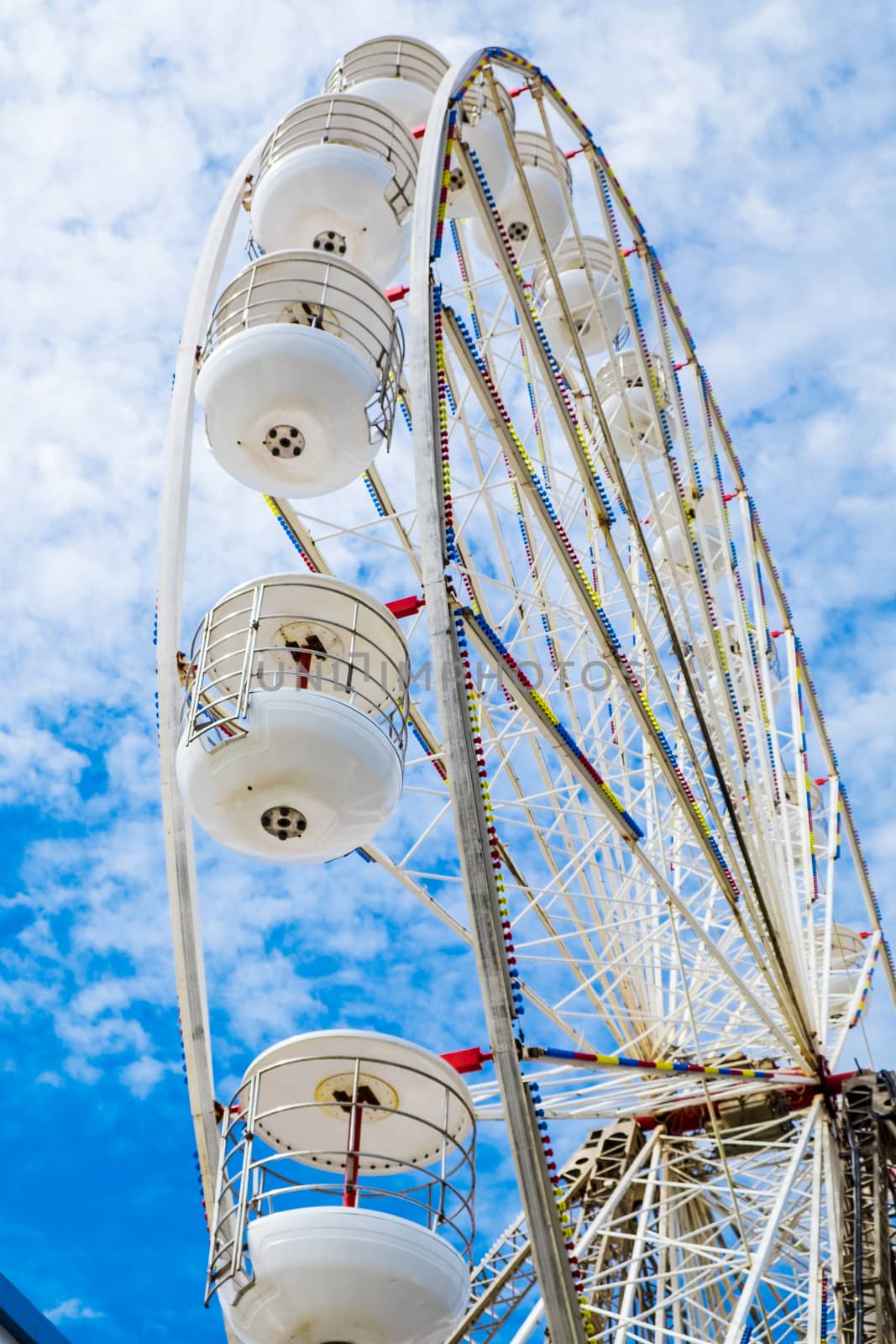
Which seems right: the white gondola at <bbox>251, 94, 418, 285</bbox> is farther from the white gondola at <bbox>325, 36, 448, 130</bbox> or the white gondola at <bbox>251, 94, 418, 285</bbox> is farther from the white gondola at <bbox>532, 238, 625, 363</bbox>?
the white gondola at <bbox>532, 238, 625, 363</bbox>

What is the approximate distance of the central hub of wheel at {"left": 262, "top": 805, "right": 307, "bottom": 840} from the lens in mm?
8984

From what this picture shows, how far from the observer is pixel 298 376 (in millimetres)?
10484

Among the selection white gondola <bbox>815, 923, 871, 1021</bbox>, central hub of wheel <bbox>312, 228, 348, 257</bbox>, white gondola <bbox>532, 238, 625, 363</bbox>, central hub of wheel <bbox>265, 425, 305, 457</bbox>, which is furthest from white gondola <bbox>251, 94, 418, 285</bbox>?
white gondola <bbox>815, 923, 871, 1021</bbox>

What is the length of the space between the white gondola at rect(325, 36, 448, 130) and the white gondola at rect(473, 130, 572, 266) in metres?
1.34

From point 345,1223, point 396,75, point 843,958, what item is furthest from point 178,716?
point 843,958

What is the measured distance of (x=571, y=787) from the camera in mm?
13547

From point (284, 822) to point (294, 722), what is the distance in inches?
25.9

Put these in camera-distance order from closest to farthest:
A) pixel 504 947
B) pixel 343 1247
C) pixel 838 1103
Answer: pixel 343 1247
pixel 504 947
pixel 838 1103

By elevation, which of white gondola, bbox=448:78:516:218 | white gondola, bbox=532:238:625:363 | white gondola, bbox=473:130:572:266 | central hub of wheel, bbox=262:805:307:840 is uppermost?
white gondola, bbox=532:238:625:363

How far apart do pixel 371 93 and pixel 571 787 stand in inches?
304

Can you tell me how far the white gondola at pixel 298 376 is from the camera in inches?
415

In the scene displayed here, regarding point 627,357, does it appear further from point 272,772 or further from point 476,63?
point 272,772

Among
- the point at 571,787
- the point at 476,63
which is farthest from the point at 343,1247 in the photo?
the point at 476,63

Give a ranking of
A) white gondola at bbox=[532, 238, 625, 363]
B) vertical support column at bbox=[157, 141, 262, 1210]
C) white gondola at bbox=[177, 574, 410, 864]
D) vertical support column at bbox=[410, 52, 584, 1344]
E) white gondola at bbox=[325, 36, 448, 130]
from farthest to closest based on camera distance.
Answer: white gondola at bbox=[532, 238, 625, 363] → white gondola at bbox=[325, 36, 448, 130] → vertical support column at bbox=[157, 141, 262, 1210] → white gondola at bbox=[177, 574, 410, 864] → vertical support column at bbox=[410, 52, 584, 1344]
